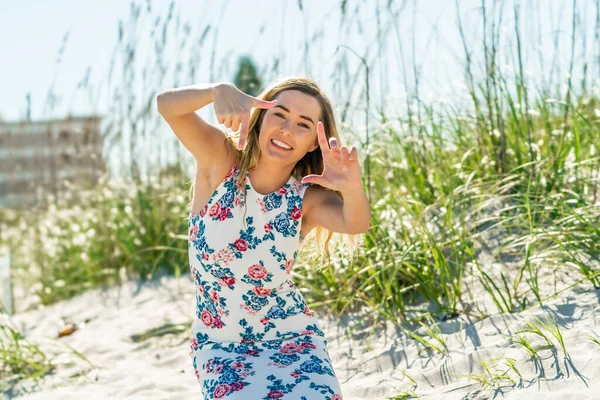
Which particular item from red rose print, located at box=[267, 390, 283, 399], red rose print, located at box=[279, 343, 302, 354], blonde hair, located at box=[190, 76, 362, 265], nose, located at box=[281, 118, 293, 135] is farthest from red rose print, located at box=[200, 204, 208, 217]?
red rose print, located at box=[267, 390, 283, 399]

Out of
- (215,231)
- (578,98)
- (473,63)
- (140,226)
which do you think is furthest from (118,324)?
(578,98)

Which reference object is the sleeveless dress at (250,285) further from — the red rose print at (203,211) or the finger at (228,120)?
the finger at (228,120)

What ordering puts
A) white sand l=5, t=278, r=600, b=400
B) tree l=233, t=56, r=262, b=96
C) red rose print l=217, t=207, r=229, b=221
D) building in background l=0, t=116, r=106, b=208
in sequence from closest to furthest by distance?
white sand l=5, t=278, r=600, b=400 < red rose print l=217, t=207, r=229, b=221 < tree l=233, t=56, r=262, b=96 < building in background l=0, t=116, r=106, b=208

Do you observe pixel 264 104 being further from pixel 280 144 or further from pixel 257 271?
pixel 257 271

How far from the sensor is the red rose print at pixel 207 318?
92.8 inches

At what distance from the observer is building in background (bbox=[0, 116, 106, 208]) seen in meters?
Result: 5.57

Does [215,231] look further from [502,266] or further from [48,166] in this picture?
[48,166]

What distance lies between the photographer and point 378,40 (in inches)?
146

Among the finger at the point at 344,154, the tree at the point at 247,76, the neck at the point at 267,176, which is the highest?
the tree at the point at 247,76

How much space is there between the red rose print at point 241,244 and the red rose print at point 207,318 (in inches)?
10.0

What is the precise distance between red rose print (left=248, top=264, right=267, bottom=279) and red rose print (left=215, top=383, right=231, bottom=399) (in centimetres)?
35

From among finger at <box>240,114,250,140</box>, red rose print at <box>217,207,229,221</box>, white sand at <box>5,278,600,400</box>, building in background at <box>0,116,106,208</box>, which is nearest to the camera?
finger at <box>240,114,250,140</box>

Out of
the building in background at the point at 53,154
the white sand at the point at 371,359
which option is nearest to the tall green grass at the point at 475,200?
the white sand at the point at 371,359

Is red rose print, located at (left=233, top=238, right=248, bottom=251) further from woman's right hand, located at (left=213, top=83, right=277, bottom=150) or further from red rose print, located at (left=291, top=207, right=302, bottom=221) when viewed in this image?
woman's right hand, located at (left=213, top=83, right=277, bottom=150)
